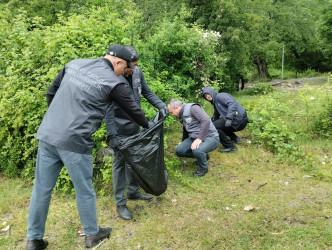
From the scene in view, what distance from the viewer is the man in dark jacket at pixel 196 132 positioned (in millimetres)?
4328

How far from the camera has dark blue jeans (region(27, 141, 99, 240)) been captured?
2609mm

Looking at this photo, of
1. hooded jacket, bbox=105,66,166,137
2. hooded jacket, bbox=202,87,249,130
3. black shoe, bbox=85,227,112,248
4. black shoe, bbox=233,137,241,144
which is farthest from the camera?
black shoe, bbox=233,137,241,144

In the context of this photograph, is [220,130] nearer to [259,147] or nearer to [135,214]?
[259,147]

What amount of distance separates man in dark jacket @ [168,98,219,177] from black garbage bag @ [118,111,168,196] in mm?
1053

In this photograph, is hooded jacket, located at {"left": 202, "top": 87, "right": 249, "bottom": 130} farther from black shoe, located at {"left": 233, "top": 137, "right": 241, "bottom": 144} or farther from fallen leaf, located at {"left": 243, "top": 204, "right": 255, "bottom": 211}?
fallen leaf, located at {"left": 243, "top": 204, "right": 255, "bottom": 211}

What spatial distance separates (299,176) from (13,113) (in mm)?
4500

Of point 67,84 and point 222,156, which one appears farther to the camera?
point 222,156

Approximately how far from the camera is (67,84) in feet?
8.39

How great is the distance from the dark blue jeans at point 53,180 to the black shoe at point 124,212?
25.2 inches

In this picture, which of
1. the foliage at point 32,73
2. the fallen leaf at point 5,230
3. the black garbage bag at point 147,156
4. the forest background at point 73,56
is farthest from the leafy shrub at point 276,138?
the fallen leaf at point 5,230

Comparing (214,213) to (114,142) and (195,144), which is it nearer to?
(195,144)

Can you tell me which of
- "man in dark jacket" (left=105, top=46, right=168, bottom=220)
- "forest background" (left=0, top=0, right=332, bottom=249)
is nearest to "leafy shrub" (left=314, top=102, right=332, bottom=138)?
"forest background" (left=0, top=0, right=332, bottom=249)

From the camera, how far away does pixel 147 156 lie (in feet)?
10.5

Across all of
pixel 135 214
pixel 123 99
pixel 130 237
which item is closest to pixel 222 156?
pixel 135 214
